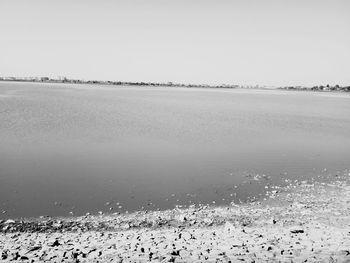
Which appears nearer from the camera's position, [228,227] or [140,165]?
[228,227]

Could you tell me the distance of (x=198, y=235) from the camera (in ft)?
42.1

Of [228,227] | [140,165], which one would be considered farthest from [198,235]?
[140,165]

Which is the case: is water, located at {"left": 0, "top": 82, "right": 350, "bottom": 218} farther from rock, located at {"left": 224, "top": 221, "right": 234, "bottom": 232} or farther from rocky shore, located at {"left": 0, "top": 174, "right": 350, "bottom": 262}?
rock, located at {"left": 224, "top": 221, "right": 234, "bottom": 232}

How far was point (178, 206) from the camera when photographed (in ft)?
56.5

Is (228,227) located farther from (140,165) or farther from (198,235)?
(140,165)

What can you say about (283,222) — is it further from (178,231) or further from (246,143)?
(246,143)

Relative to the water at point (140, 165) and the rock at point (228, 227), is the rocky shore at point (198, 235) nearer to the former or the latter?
the rock at point (228, 227)

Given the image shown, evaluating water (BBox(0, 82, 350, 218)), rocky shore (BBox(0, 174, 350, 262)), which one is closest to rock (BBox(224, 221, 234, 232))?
rocky shore (BBox(0, 174, 350, 262))

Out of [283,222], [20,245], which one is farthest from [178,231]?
[20,245]

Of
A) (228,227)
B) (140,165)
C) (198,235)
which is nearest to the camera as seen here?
(198,235)

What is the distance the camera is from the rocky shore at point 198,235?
1055 centimetres

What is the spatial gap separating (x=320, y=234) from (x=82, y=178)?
1520cm

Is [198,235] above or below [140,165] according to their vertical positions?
above

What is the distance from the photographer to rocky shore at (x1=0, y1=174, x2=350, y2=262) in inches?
415
